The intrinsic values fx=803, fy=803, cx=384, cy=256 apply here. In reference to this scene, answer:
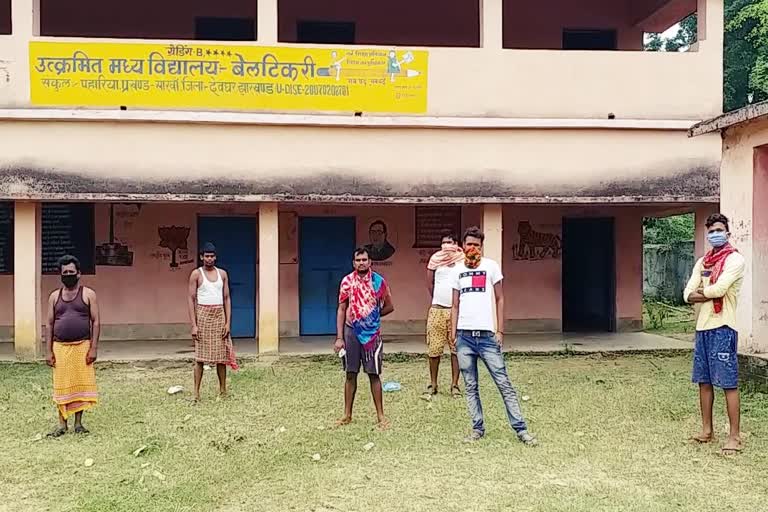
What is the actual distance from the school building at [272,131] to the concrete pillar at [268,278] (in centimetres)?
2

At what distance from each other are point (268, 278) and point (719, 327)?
6006mm

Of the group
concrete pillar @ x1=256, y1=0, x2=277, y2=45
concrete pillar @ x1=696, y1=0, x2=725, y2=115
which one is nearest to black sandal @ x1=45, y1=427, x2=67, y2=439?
concrete pillar @ x1=256, y1=0, x2=277, y2=45

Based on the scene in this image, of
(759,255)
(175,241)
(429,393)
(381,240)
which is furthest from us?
(381,240)

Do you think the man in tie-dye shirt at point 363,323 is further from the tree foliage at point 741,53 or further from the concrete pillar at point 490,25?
the tree foliage at point 741,53

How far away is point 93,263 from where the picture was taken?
12.3m

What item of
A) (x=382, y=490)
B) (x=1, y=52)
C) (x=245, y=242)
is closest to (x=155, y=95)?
(x=1, y=52)

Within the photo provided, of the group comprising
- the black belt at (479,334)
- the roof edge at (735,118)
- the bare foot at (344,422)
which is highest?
the roof edge at (735,118)

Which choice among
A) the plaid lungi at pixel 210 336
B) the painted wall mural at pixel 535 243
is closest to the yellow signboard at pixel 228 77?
the plaid lungi at pixel 210 336

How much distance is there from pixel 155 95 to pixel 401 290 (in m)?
4.90

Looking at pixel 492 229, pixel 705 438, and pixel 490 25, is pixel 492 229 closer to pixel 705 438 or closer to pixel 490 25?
pixel 490 25

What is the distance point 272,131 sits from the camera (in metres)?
10.3

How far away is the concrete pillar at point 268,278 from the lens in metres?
10.4

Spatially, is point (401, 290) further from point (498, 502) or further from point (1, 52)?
point (498, 502)

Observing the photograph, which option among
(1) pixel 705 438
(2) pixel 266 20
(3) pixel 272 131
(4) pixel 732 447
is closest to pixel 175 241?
(3) pixel 272 131
